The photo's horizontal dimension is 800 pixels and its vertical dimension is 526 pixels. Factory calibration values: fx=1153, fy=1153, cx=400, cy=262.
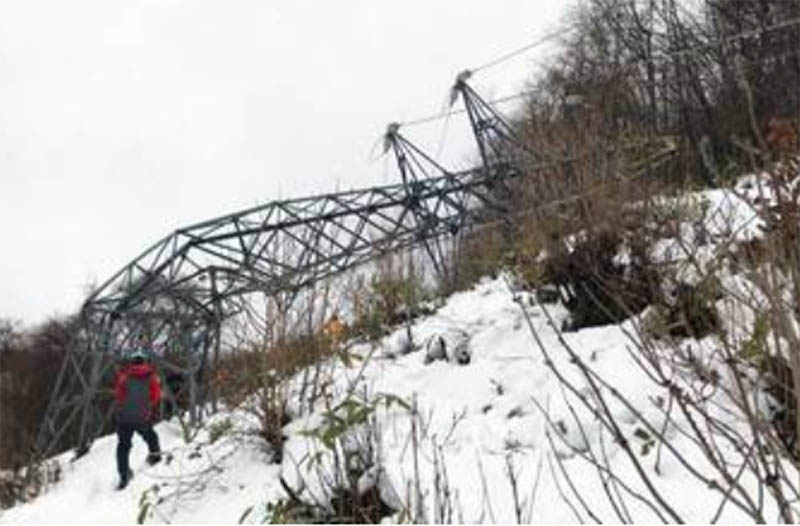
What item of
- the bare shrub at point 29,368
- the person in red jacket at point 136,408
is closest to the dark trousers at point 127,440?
the person in red jacket at point 136,408

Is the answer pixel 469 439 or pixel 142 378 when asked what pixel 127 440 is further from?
pixel 469 439

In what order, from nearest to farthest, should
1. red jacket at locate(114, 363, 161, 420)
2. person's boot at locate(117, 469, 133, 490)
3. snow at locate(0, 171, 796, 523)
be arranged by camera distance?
snow at locate(0, 171, 796, 523)
person's boot at locate(117, 469, 133, 490)
red jacket at locate(114, 363, 161, 420)

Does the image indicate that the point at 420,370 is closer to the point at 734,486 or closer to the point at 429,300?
the point at 429,300

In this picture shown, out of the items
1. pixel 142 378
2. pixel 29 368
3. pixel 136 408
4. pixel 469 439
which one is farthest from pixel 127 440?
pixel 29 368

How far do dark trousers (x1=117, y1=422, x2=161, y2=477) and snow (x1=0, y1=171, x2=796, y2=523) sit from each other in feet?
0.70

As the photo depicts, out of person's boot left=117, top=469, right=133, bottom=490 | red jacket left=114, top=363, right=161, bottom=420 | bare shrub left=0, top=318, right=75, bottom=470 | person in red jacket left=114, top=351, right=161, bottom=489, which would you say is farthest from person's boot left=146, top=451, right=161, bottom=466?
bare shrub left=0, top=318, right=75, bottom=470

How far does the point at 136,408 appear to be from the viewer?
11711mm

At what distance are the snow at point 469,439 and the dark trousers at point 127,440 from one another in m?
0.21

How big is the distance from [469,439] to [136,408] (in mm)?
5584

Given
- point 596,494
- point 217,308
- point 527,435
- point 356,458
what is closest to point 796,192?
point 596,494

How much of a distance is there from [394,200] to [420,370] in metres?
7.49

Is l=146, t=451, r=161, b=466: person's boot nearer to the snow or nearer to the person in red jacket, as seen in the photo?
the person in red jacket

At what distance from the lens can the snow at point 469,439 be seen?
18.3 feet

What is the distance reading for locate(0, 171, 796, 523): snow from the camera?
219 inches
